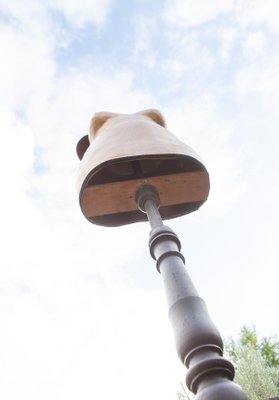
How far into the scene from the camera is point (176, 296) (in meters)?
1.26

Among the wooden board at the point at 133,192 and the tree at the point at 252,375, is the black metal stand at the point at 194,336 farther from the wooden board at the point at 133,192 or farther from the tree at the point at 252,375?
the tree at the point at 252,375

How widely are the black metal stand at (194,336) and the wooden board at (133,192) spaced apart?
2.23 feet

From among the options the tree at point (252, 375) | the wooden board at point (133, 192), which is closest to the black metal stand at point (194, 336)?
the wooden board at point (133, 192)

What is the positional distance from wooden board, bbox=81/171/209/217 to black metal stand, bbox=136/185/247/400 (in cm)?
68

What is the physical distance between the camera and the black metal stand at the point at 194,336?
98 cm

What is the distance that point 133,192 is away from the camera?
2.14 meters

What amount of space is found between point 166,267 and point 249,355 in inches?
202

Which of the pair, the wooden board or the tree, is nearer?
the wooden board

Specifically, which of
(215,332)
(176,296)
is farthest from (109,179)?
(215,332)

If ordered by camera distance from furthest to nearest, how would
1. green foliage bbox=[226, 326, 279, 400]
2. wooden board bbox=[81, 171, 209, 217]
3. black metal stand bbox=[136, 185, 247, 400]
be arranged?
green foliage bbox=[226, 326, 279, 400] → wooden board bbox=[81, 171, 209, 217] → black metal stand bbox=[136, 185, 247, 400]

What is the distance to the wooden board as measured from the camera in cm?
213

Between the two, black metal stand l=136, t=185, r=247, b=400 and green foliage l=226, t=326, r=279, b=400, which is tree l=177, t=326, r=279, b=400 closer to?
green foliage l=226, t=326, r=279, b=400

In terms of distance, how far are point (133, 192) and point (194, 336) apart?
3.78ft

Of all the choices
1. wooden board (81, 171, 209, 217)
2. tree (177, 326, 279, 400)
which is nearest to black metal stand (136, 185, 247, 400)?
wooden board (81, 171, 209, 217)
